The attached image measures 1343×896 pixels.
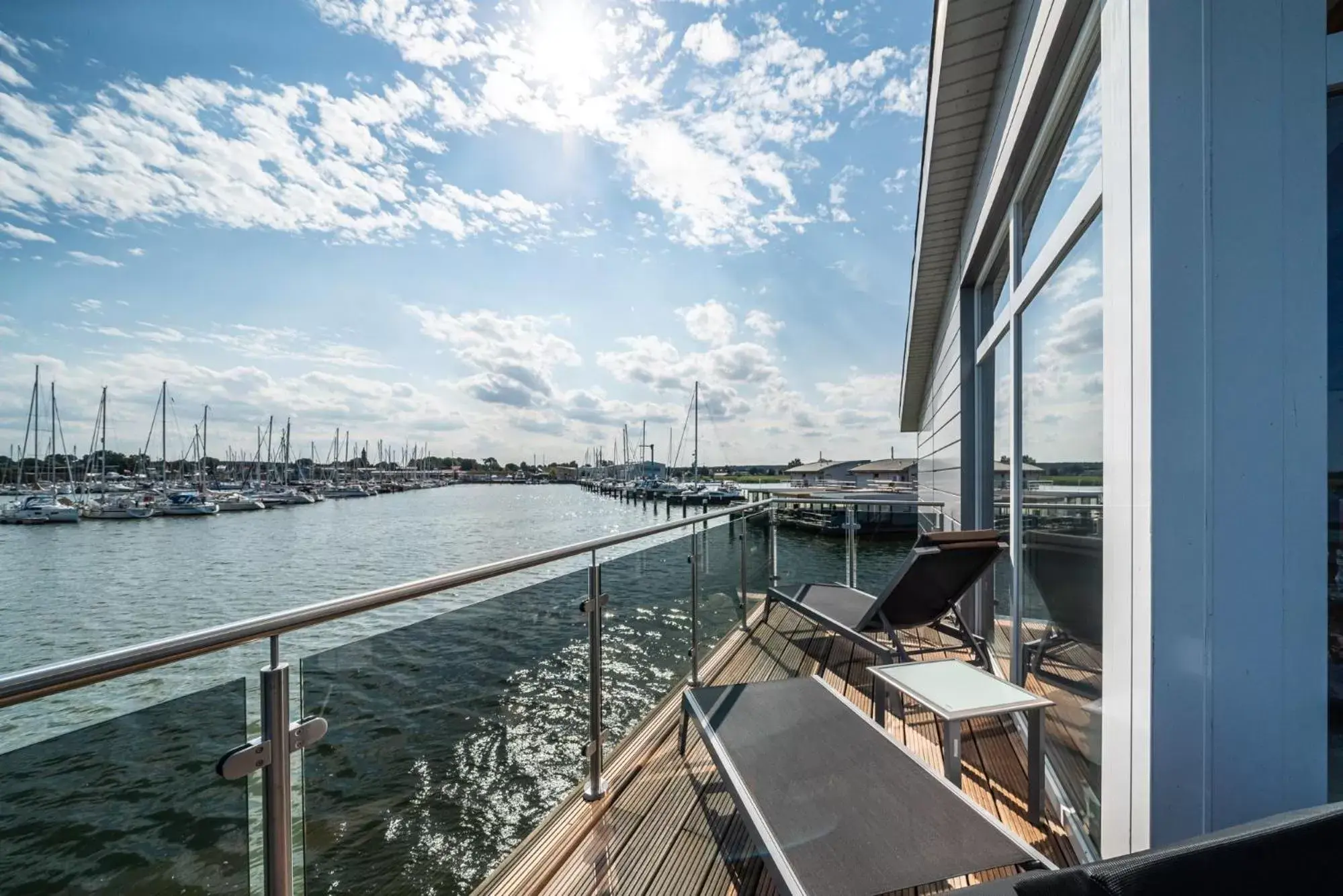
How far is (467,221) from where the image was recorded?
10531 millimetres

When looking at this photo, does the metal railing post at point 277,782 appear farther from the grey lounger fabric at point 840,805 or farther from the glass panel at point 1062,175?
the glass panel at point 1062,175

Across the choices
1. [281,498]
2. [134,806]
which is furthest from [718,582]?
[281,498]

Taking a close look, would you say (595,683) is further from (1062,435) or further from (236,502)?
(236,502)

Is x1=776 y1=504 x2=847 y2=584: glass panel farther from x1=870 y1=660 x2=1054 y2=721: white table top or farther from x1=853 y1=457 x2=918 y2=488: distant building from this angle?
x1=853 y1=457 x2=918 y2=488: distant building

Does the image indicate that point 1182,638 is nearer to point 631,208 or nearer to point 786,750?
point 786,750

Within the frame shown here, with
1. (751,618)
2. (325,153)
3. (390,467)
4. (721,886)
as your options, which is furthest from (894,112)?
(390,467)

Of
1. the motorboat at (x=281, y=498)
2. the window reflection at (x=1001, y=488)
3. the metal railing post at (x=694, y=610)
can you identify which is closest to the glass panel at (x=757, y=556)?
the metal railing post at (x=694, y=610)

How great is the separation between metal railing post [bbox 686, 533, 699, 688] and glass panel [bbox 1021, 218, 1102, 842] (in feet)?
6.07

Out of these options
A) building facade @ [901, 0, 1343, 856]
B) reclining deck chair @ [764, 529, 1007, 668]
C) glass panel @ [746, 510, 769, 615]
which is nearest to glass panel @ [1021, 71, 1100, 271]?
building facade @ [901, 0, 1343, 856]

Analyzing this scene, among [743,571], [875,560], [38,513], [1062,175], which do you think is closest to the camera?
[1062,175]

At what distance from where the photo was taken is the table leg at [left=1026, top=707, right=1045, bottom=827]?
208cm

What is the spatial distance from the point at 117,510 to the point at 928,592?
48158 mm

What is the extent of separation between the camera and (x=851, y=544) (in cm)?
623

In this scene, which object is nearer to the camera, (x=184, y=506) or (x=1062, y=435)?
(x=1062, y=435)
